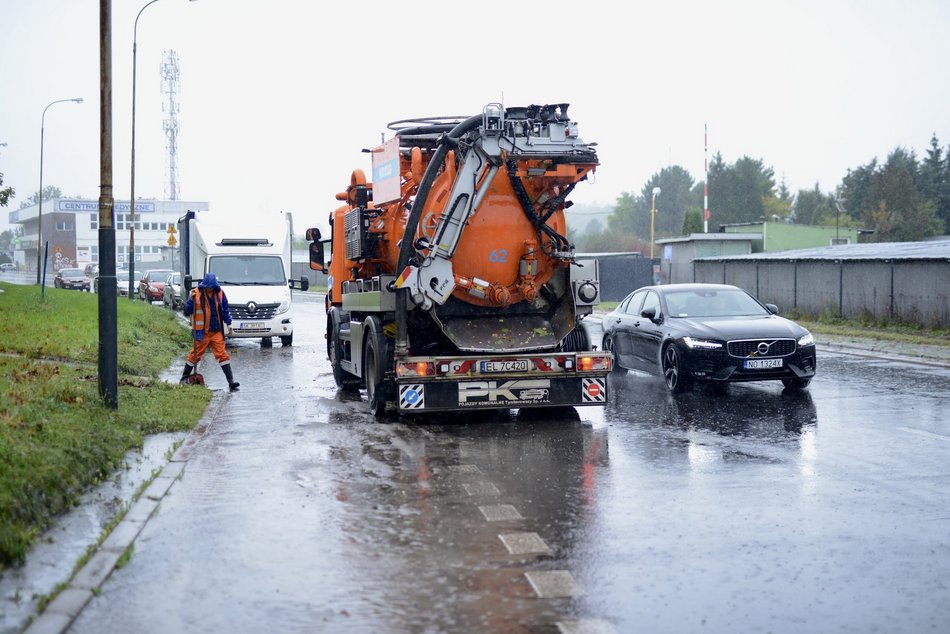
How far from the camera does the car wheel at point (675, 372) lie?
1515 cm

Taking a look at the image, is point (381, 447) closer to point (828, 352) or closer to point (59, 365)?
point (59, 365)

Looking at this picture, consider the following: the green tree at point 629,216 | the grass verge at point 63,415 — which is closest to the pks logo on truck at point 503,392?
the grass verge at point 63,415

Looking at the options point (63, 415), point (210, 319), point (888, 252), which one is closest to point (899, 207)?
point (888, 252)

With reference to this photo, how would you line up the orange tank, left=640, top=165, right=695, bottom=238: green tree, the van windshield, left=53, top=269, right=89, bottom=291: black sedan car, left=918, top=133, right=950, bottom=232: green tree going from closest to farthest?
the orange tank
the van windshield
left=53, top=269, right=89, bottom=291: black sedan car
left=918, top=133, right=950, bottom=232: green tree
left=640, top=165, right=695, bottom=238: green tree

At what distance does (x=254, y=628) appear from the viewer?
5.29 metres

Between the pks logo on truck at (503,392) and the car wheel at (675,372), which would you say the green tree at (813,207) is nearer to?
the car wheel at (675,372)

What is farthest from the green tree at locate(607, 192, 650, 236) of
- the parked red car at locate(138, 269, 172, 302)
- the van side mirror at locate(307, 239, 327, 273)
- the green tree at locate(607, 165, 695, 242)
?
the van side mirror at locate(307, 239, 327, 273)

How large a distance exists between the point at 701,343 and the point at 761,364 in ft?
2.73

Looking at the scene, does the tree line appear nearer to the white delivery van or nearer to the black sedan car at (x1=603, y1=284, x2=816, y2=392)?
the white delivery van

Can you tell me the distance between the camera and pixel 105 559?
21.4 ft

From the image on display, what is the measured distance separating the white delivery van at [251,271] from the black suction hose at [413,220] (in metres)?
12.7

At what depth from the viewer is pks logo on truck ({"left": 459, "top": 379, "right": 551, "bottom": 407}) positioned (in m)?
Answer: 12.5

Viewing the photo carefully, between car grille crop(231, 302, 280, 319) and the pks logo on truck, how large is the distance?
1419cm

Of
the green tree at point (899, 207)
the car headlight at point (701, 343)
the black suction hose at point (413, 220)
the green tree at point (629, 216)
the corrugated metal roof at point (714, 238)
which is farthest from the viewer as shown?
the green tree at point (629, 216)
